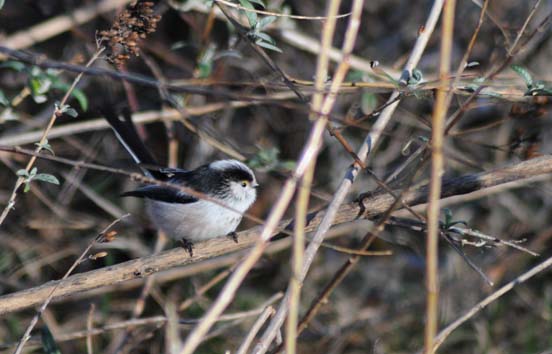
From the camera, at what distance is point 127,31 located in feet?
9.48

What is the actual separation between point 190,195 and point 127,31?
5.02ft

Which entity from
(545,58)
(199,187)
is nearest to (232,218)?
(199,187)

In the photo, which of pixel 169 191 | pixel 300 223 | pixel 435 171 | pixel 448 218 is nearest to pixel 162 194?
pixel 169 191

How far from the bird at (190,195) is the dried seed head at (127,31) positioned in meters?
1.44

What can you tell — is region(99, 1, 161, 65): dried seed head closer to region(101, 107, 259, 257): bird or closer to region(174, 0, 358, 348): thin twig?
region(174, 0, 358, 348): thin twig

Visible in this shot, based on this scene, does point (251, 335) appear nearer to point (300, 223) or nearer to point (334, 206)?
point (334, 206)

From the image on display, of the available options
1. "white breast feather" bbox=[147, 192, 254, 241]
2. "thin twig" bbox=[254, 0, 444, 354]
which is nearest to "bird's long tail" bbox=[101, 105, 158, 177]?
"white breast feather" bbox=[147, 192, 254, 241]

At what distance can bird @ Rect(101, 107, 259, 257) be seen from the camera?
14.1 ft

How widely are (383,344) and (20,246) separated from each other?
10.1 feet

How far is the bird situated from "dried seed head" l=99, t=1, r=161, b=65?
1444 mm

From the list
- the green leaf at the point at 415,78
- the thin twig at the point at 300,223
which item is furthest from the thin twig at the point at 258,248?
the green leaf at the point at 415,78

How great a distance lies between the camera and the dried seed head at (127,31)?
282 cm

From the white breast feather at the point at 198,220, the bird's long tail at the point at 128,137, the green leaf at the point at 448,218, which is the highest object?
the green leaf at the point at 448,218

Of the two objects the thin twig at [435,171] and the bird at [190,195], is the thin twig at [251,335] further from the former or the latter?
the bird at [190,195]
